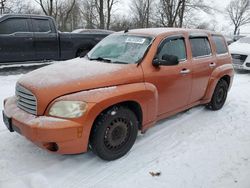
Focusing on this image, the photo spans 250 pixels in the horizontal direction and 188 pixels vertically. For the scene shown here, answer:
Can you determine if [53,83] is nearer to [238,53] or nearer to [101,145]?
[101,145]

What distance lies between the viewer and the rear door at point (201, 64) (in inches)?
198

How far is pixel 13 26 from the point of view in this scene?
29.2 feet

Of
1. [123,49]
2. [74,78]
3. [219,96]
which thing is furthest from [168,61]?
[219,96]

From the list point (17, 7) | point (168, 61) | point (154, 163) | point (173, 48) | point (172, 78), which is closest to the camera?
point (154, 163)

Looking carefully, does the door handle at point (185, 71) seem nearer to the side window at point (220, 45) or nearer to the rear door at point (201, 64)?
the rear door at point (201, 64)

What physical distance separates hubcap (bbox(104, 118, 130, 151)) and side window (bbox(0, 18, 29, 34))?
6577mm

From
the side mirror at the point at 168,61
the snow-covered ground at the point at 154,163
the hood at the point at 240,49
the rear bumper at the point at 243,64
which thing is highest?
the side mirror at the point at 168,61

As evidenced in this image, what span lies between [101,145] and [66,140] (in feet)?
1.60

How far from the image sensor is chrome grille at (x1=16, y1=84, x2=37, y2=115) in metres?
3.45

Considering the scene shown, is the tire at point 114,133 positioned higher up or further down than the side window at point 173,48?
further down

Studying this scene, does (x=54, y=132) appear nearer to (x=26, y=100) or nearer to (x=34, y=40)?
(x=26, y=100)

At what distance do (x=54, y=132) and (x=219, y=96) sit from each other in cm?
396

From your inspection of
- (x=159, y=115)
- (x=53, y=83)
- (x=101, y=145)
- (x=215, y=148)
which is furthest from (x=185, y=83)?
(x=53, y=83)

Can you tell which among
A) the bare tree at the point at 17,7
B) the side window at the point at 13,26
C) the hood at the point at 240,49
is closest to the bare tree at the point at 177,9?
the bare tree at the point at 17,7
